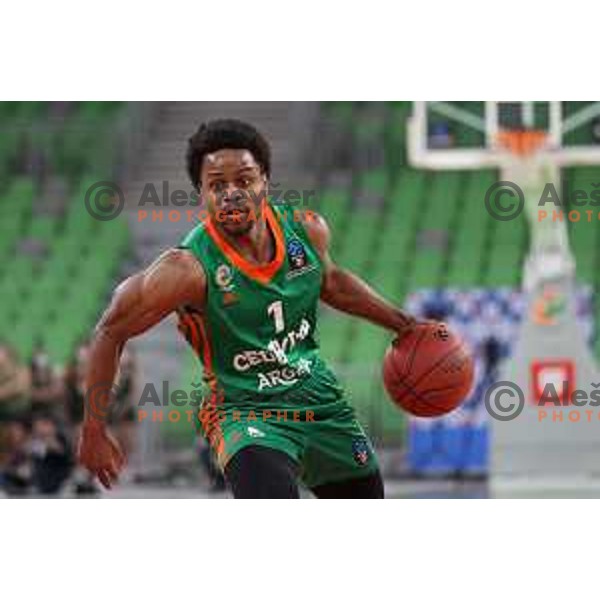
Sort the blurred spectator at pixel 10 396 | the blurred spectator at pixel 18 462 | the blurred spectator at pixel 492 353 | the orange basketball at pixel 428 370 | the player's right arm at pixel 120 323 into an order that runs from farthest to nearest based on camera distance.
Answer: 1. the blurred spectator at pixel 492 353
2. the blurred spectator at pixel 10 396
3. the blurred spectator at pixel 18 462
4. the orange basketball at pixel 428 370
5. the player's right arm at pixel 120 323

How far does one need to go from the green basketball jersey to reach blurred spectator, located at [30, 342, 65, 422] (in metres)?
5.95

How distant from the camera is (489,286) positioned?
11.8 meters

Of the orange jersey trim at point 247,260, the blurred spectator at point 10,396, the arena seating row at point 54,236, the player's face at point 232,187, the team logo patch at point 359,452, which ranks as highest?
the arena seating row at point 54,236

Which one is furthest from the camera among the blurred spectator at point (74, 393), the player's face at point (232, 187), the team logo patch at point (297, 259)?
the blurred spectator at point (74, 393)

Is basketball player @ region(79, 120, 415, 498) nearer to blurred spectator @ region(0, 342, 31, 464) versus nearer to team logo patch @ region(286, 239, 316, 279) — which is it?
team logo patch @ region(286, 239, 316, 279)

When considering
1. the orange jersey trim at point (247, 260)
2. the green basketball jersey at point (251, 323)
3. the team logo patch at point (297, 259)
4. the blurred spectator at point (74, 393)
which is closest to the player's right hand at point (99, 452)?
the green basketball jersey at point (251, 323)

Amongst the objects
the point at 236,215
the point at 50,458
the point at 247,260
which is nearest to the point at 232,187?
the point at 236,215

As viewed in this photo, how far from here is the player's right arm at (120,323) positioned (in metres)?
4.20

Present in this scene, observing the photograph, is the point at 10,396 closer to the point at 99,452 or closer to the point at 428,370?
the point at 428,370

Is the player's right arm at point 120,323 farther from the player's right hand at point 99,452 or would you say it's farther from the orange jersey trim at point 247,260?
the orange jersey trim at point 247,260

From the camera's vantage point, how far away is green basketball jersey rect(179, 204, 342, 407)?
4328 mm

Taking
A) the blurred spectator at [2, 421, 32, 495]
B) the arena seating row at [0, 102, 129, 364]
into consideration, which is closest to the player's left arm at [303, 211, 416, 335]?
the blurred spectator at [2, 421, 32, 495]

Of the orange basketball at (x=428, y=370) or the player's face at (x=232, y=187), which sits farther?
the orange basketball at (x=428, y=370)

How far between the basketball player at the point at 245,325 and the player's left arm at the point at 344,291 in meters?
0.03
